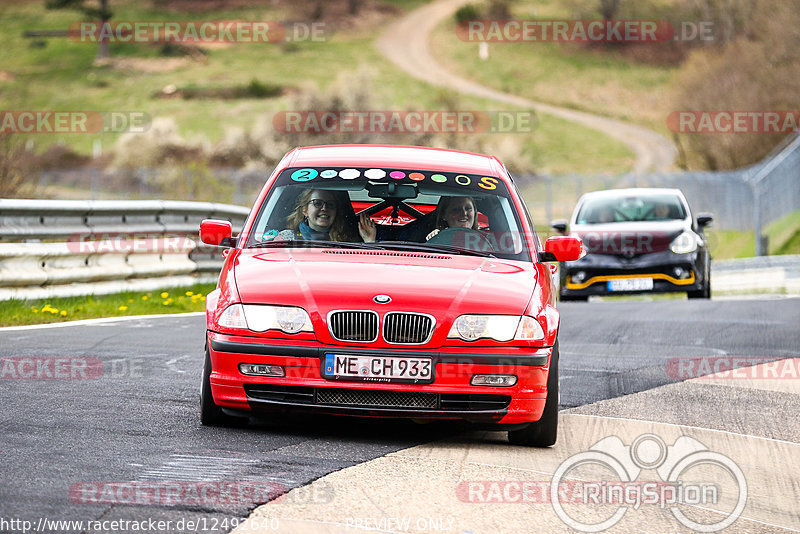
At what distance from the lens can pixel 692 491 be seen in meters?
5.67

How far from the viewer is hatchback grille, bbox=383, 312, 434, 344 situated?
630 centimetres

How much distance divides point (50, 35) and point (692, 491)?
10619 cm

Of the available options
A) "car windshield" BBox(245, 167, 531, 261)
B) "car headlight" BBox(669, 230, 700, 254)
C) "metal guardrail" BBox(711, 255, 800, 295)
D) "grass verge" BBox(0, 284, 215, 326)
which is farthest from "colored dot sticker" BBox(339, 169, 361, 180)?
"metal guardrail" BBox(711, 255, 800, 295)

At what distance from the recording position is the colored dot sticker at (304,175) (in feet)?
25.5

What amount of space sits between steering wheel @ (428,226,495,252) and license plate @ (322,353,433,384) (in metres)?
1.29

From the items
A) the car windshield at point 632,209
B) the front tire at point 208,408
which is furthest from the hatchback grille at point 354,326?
the car windshield at point 632,209

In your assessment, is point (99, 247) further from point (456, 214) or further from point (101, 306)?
point (456, 214)

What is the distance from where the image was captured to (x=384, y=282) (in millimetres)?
6480

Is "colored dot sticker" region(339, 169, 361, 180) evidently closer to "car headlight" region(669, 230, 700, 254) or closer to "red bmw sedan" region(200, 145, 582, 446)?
"red bmw sedan" region(200, 145, 582, 446)

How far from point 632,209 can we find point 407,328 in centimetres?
1329

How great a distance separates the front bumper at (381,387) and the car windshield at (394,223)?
43.3 inches

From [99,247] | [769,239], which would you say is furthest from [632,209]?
[769,239]

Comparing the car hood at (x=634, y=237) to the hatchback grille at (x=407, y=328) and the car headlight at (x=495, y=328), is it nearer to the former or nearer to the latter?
the car headlight at (x=495, y=328)

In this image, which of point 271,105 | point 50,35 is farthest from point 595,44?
point 50,35
